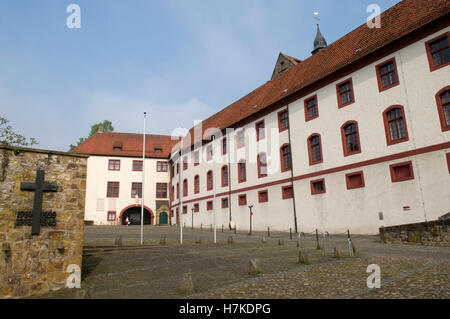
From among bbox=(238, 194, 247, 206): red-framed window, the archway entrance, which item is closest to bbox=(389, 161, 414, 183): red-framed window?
bbox=(238, 194, 247, 206): red-framed window

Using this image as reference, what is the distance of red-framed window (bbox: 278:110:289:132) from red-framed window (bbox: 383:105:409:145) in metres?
8.39

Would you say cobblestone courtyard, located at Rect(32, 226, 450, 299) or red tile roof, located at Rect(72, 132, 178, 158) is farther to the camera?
red tile roof, located at Rect(72, 132, 178, 158)

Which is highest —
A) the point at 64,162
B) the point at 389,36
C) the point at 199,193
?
the point at 389,36

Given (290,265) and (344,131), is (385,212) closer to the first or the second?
(344,131)

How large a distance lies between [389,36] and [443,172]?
30.1 feet

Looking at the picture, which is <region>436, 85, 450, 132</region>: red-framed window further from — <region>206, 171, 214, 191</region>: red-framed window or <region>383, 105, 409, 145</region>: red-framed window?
<region>206, 171, 214, 191</region>: red-framed window

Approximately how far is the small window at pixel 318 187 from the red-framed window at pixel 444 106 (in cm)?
806

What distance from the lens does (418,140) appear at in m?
17.1

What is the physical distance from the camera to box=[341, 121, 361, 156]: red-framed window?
2028cm

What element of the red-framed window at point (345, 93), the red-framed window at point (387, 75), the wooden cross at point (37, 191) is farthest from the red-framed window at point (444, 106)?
the wooden cross at point (37, 191)

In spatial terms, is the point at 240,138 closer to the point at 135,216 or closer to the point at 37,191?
the point at 135,216

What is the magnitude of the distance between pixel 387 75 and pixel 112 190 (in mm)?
37827

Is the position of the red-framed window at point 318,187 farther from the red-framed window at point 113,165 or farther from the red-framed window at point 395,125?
the red-framed window at point 113,165

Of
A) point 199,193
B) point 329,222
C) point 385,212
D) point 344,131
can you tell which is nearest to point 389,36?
point 344,131
